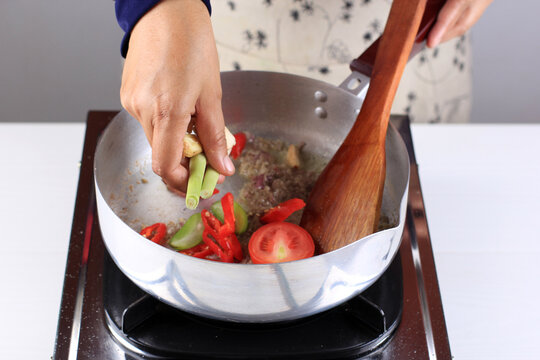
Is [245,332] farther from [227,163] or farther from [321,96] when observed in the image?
[321,96]

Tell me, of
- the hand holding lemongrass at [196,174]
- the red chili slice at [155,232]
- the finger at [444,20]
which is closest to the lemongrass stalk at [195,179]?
the hand holding lemongrass at [196,174]

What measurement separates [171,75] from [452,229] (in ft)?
1.62

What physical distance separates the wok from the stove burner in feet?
0.15

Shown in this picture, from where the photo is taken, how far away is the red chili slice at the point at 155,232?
2.46 ft

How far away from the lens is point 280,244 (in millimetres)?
668

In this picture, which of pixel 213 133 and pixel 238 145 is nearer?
pixel 213 133

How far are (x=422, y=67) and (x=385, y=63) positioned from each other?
0.45 m

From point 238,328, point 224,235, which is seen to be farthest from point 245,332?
point 224,235

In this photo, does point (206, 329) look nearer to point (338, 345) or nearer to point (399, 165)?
point (338, 345)

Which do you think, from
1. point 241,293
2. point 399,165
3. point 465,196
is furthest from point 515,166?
point 241,293

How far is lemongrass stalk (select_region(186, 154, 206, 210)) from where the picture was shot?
0.66 meters

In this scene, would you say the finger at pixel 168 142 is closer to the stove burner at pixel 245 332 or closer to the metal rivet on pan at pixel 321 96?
the stove burner at pixel 245 332

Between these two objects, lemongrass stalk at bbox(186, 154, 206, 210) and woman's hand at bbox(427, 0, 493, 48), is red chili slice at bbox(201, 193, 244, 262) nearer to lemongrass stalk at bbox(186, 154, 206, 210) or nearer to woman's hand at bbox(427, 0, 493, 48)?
lemongrass stalk at bbox(186, 154, 206, 210)

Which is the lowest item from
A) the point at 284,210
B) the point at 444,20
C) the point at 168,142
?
the point at 284,210
